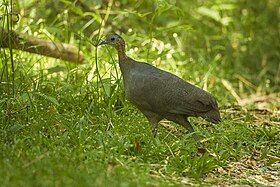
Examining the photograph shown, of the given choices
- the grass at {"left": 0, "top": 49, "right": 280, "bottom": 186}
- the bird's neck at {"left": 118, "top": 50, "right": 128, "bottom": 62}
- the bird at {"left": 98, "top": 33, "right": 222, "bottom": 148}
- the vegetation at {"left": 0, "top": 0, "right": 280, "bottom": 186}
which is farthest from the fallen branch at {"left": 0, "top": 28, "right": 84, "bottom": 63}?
the bird at {"left": 98, "top": 33, "right": 222, "bottom": 148}

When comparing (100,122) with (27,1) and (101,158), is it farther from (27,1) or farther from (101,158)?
(27,1)

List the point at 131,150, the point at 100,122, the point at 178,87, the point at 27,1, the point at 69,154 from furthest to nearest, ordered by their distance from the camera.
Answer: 1. the point at 27,1
2. the point at 100,122
3. the point at 178,87
4. the point at 131,150
5. the point at 69,154

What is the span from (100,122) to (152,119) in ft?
1.92

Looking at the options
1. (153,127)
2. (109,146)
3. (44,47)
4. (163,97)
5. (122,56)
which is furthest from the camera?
(44,47)

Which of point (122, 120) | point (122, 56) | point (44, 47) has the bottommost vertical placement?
point (122, 120)

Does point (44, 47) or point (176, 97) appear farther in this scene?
point (44, 47)

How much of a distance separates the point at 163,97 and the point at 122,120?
66cm

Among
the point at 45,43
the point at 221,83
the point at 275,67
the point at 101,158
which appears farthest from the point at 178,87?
the point at 275,67

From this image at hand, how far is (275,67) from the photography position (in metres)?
9.31

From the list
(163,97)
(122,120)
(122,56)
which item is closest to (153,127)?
(163,97)

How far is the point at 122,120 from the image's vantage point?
205 inches

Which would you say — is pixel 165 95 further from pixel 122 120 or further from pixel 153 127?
pixel 122 120

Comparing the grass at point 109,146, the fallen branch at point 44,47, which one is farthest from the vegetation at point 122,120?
the fallen branch at point 44,47

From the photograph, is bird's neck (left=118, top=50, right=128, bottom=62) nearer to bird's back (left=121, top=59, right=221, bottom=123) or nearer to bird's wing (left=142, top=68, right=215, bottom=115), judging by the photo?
bird's back (left=121, top=59, right=221, bottom=123)
